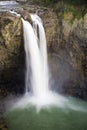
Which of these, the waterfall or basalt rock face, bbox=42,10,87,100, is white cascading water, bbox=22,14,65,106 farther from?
basalt rock face, bbox=42,10,87,100

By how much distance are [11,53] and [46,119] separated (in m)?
5.14

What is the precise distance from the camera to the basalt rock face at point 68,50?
21547 mm

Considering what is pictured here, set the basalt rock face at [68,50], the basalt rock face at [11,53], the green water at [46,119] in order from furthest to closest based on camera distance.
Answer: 1. the basalt rock face at [68,50]
2. the basalt rock face at [11,53]
3. the green water at [46,119]

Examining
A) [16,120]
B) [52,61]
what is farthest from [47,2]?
[16,120]

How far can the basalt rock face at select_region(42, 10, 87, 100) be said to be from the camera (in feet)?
70.7

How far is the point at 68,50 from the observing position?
71.8ft

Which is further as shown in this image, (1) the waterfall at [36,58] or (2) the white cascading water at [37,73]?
(1) the waterfall at [36,58]

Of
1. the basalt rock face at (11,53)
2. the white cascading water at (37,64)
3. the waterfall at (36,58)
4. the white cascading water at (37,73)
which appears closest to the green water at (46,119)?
the white cascading water at (37,73)

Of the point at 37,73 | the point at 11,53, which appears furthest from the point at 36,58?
the point at 11,53

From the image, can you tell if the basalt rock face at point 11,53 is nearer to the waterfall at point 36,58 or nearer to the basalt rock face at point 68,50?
the waterfall at point 36,58

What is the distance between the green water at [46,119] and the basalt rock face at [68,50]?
9.57 feet

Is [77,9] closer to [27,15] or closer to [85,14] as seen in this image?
[85,14]

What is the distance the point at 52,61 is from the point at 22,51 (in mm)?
2468

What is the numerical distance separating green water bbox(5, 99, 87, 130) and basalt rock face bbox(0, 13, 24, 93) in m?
2.78
